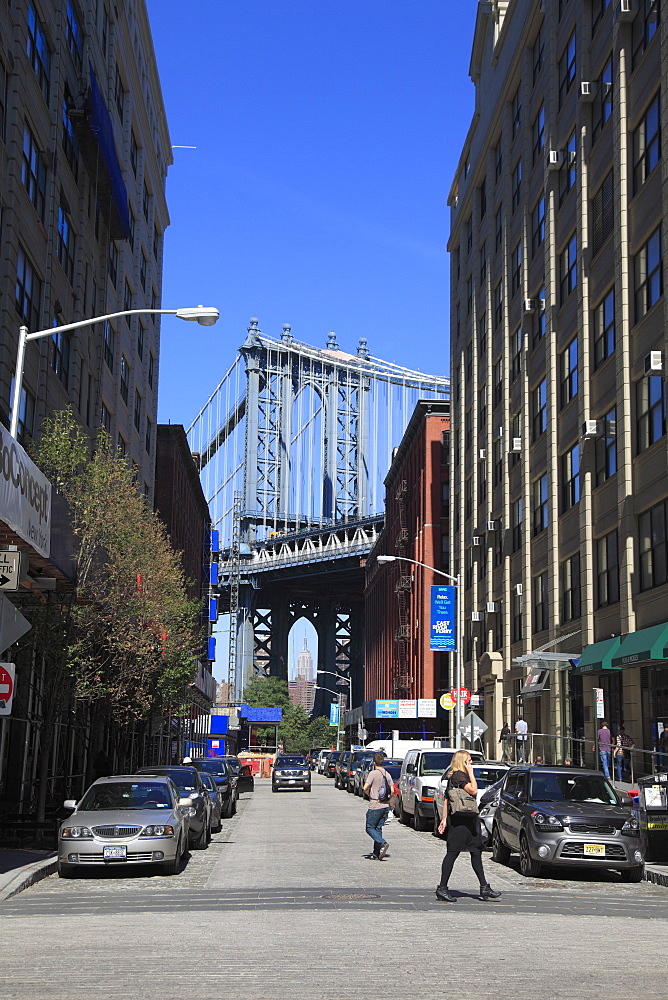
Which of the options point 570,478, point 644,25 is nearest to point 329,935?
point 644,25

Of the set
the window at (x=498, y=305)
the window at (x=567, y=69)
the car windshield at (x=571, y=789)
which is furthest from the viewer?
the window at (x=498, y=305)

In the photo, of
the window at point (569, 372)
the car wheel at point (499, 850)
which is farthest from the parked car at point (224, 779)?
the window at point (569, 372)

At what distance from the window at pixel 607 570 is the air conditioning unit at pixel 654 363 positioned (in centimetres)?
680

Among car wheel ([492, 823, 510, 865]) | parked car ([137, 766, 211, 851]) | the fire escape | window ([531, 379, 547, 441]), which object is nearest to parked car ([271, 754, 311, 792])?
window ([531, 379, 547, 441])

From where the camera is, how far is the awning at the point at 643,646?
88.5 feet

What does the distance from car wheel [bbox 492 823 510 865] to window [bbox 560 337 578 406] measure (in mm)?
21885

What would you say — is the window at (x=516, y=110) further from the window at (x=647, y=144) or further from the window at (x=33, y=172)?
the window at (x=33, y=172)

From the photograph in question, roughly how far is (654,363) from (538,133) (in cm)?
2132

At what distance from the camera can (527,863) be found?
1789 centimetres

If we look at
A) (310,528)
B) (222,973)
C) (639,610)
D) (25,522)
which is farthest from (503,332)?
(310,528)

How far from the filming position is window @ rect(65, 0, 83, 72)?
36.6 metres

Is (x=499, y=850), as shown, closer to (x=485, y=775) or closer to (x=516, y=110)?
(x=485, y=775)

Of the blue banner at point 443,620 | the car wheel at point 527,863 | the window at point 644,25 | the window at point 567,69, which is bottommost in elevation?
the car wheel at point 527,863

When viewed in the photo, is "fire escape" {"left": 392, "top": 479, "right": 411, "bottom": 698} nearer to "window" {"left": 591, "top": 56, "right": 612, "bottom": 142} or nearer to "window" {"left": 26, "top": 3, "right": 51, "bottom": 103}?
"window" {"left": 591, "top": 56, "right": 612, "bottom": 142}
